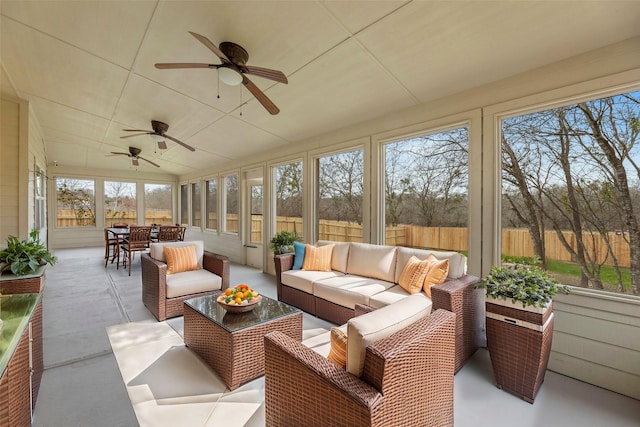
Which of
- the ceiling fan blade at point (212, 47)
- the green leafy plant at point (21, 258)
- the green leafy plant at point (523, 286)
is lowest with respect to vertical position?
the green leafy plant at point (523, 286)

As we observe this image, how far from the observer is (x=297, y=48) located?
267 centimetres

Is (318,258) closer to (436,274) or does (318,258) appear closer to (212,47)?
(436,274)

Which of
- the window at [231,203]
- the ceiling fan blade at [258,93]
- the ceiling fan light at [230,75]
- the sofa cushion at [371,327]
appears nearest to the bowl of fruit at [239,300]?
the sofa cushion at [371,327]

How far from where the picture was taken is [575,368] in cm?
231

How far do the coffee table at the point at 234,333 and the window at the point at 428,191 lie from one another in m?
1.94

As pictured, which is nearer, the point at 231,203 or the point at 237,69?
the point at 237,69

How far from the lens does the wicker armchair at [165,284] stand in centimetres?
319

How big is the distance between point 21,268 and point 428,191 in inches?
158

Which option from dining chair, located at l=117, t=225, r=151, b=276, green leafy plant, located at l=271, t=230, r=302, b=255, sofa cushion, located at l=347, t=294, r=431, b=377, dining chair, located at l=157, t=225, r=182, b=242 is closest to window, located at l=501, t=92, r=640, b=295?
sofa cushion, located at l=347, t=294, r=431, b=377

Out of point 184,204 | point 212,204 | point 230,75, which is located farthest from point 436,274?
point 184,204

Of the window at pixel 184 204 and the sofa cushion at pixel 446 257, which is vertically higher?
the window at pixel 184 204

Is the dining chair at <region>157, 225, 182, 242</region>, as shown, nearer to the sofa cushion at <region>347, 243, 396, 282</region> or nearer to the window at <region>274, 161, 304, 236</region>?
the window at <region>274, 161, 304, 236</region>

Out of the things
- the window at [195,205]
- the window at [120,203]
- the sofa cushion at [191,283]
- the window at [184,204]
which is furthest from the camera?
the window at [184,204]

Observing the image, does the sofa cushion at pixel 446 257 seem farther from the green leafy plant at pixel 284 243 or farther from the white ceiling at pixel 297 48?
the green leafy plant at pixel 284 243
